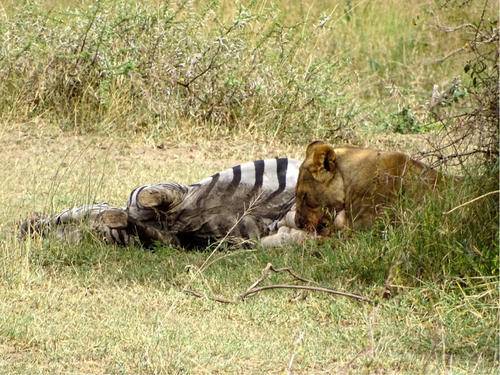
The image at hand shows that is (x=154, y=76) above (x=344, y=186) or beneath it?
above

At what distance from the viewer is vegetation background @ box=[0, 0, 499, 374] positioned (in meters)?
5.06

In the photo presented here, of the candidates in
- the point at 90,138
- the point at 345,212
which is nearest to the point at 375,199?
the point at 345,212

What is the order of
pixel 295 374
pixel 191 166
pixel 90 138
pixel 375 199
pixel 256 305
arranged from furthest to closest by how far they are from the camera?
pixel 90 138 < pixel 191 166 < pixel 375 199 < pixel 256 305 < pixel 295 374

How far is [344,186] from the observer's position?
6652 millimetres

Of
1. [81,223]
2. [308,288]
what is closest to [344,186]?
[308,288]

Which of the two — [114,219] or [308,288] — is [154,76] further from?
[308,288]

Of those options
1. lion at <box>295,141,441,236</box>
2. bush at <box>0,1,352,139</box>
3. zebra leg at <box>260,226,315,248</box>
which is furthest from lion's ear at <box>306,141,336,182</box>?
bush at <box>0,1,352,139</box>

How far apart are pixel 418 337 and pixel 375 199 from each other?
4.91 feet

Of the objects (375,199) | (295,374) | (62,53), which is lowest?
(295,374)

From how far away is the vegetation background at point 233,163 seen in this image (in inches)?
199

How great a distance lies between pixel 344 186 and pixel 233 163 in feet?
9.50

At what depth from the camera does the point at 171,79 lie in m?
10.4

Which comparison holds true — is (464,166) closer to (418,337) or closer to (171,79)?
(418,337)

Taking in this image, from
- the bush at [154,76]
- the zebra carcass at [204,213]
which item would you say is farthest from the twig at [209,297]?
the bush at [154,76]
